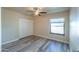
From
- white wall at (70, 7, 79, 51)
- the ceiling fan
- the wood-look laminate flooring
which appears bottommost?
the wood-look laminate flooring

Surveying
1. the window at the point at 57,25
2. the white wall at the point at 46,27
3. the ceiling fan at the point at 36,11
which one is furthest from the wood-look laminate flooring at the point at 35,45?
the ceiling fan at the point at 36,11

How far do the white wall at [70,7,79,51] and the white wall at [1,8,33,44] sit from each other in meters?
0.67

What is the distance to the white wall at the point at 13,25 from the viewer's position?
1263 mm

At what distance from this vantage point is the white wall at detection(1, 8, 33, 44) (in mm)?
1263

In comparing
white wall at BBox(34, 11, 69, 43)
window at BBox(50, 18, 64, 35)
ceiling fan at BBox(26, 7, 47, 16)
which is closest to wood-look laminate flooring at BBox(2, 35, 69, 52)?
white wall at BBox(34, 11, 69, 43)

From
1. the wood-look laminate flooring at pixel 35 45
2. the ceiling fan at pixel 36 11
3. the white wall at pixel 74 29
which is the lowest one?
the wood-look laminate flooring at pixel 35 45

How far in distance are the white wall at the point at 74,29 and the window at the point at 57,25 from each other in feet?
0.50

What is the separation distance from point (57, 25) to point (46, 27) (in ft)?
0.61

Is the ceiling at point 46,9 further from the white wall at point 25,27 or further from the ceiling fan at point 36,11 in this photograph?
the white wall at point 25,27

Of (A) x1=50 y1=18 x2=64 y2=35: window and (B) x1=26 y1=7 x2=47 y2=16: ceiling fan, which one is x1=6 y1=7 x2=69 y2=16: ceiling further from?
(A) x1=50 y1=18 x2=64 y2=35: window

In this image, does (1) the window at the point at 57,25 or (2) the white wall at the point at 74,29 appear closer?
(2) the white wall at the point at 74,29

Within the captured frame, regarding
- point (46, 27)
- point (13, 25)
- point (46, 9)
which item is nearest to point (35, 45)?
point (46, 27)
